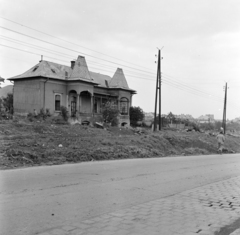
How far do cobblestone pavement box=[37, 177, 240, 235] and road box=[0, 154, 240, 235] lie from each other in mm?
183

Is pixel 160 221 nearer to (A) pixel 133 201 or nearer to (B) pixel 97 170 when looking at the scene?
(A) pixel 133 201

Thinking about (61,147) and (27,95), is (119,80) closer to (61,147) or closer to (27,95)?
(27,95)

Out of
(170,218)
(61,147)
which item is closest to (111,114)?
(61,147)

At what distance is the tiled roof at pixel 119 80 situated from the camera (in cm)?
4650


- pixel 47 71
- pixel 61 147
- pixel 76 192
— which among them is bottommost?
pixel 76 192

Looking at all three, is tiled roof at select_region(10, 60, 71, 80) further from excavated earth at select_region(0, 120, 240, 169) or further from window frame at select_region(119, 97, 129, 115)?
excavated earth at select_region(0, 120, 240, 169)

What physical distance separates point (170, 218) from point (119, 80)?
42.6 meters

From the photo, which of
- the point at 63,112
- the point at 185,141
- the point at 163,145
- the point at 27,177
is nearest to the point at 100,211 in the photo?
the point at 27,177

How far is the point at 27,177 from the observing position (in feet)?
29.1

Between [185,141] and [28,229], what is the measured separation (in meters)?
22.7

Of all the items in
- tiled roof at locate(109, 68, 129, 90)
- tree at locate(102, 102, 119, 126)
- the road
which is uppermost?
tiled roof at locate(109, 68, 129, 90)

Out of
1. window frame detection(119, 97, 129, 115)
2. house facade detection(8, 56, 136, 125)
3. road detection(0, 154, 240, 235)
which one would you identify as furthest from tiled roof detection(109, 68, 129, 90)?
road detection(0, 154, 240, 235)

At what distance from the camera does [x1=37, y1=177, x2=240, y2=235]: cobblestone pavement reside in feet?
15.1

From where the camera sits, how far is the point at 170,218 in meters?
5.25
